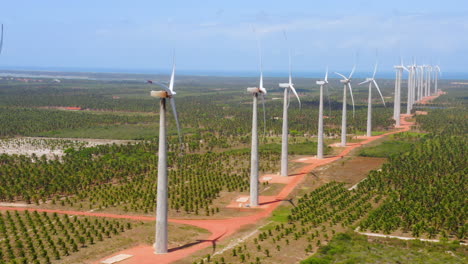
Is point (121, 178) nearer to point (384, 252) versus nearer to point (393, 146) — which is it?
point (384, 252)

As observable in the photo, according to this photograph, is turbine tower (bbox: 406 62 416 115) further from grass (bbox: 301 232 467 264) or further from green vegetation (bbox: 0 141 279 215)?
grass (bbox: 301 232 467 264)

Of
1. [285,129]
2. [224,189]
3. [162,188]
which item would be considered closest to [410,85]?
[285,129]

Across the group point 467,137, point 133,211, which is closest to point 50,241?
point 133,211

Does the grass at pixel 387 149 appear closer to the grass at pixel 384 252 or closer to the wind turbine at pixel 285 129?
the wind turbine at pixel 285 129

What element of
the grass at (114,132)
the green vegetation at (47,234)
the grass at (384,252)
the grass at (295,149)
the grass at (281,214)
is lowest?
the green vegetation at (47,234)

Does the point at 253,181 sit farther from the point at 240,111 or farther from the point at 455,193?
the point at 240,111

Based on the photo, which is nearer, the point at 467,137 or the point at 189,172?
the point at 189,172

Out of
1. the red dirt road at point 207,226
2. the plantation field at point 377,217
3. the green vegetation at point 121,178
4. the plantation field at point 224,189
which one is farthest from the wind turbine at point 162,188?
the green vegetation at point 121,178

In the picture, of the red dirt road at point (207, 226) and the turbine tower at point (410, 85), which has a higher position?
the turbine tower at point (410, 85)

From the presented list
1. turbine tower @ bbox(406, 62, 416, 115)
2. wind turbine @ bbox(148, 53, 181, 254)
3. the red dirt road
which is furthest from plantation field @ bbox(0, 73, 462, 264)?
turbine tower @ bbox(406, 62, 416, 115)
